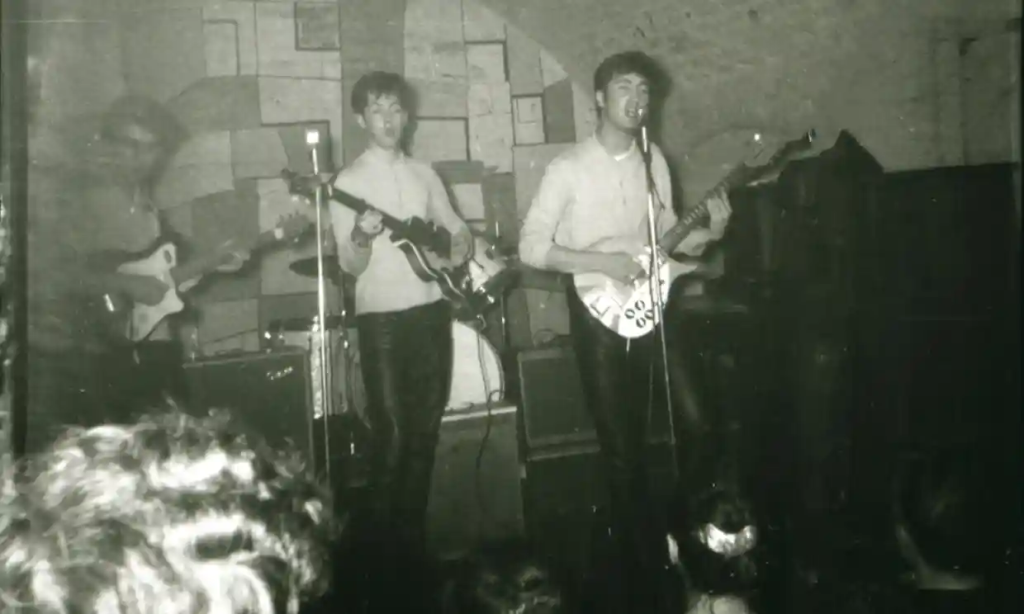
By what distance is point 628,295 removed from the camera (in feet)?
4.81

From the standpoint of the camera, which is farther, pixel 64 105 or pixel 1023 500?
pixel 1023 500

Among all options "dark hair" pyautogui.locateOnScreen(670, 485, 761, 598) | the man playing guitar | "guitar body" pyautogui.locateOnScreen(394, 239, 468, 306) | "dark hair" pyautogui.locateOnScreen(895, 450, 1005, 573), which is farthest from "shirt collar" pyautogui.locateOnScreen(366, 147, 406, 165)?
"dark hair" pyautogui.locateOnScreen(895, 450, 1005, 573)

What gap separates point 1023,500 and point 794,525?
1.44ft

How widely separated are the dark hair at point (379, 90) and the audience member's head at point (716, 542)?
0.85 m

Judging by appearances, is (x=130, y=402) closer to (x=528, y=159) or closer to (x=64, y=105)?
(x=64, y=105)

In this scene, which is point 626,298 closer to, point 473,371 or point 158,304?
point 473,371

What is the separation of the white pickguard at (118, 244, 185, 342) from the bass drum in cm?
46

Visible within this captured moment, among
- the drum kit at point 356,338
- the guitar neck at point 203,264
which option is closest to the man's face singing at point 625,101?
the drum kit at point 356,338

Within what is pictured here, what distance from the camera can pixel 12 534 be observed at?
1.22 metres

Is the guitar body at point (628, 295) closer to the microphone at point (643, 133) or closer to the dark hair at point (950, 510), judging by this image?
the microphone at point (643, 133)

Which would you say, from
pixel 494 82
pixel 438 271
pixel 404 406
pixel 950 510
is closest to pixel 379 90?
pixel 494 82

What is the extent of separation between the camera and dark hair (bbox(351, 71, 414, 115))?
1378 millimetres

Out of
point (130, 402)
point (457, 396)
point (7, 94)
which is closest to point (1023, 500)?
point (457, 396)

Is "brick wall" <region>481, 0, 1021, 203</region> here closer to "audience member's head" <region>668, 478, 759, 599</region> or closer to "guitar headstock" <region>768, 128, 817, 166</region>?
"guitar headstock" <region>768, 128, 817, 166</region>
